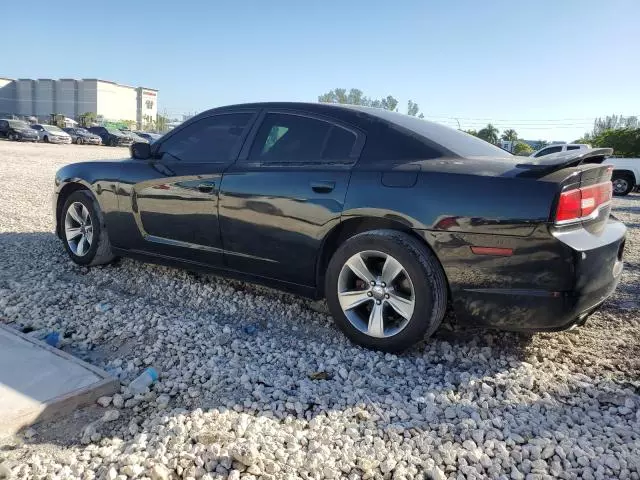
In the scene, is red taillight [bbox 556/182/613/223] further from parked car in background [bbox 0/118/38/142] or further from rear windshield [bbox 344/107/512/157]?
parked car in background [bbox 0/118/38/142]

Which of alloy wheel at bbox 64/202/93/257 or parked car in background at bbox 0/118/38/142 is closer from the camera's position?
alloy wheel at bbox 64/202/93/257

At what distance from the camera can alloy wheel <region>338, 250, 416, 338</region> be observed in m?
3.31

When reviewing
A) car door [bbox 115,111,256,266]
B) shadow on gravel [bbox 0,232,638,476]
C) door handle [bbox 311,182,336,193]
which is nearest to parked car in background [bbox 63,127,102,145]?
car door [bbox 115,111,256,266]

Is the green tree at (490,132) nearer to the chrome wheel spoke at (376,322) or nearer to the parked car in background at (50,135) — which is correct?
the parked car in background at (50,135)

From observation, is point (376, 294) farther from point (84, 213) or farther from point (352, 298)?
point (84, 213)

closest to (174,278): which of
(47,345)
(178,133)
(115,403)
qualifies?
(178,133)

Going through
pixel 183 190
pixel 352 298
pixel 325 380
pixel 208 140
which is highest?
pixel 208 140

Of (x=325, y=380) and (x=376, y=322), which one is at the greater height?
(x=376, y=322)

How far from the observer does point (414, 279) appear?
10.5ft

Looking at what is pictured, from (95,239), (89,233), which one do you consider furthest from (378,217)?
(89,233)

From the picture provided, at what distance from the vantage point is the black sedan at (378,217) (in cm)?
299

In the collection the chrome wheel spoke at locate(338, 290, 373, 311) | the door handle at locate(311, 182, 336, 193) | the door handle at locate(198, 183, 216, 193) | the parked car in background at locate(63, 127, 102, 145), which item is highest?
the door handle at locate(311, 182, 336, 193)

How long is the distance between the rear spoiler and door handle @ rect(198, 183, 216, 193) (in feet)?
7.15

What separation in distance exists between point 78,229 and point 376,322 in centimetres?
321
